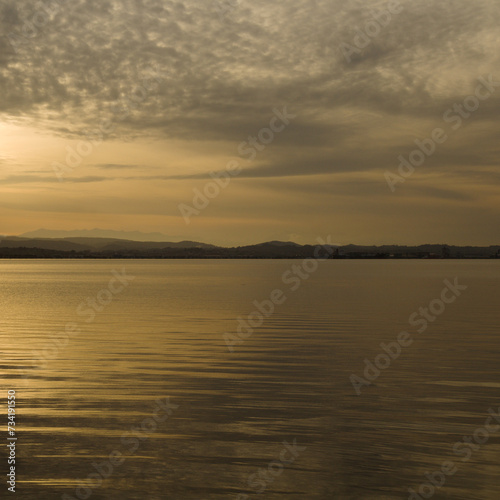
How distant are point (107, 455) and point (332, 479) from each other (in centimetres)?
523

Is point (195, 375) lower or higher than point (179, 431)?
higher

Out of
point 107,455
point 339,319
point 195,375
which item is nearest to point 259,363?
point 195,375

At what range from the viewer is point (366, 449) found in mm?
14891

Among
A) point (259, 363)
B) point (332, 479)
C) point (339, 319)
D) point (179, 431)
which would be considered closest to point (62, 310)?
point (339, 319)

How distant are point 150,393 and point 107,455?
657 cm

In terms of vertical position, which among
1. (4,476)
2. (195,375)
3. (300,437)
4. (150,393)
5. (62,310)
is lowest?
(4,476)

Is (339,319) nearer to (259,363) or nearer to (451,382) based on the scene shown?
(259,363)

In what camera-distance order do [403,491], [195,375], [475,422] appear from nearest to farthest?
[403,491] → [475,422] → [195,375]

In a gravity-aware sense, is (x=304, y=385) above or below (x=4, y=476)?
above

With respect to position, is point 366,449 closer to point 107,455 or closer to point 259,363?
point 107,455

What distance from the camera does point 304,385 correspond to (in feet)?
74.5

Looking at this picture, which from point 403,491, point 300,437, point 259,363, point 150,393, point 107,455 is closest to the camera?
point 403,491

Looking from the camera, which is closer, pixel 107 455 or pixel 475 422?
pixel 107 455

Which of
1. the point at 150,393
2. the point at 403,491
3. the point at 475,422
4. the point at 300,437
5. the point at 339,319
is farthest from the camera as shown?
the point at 339,319
